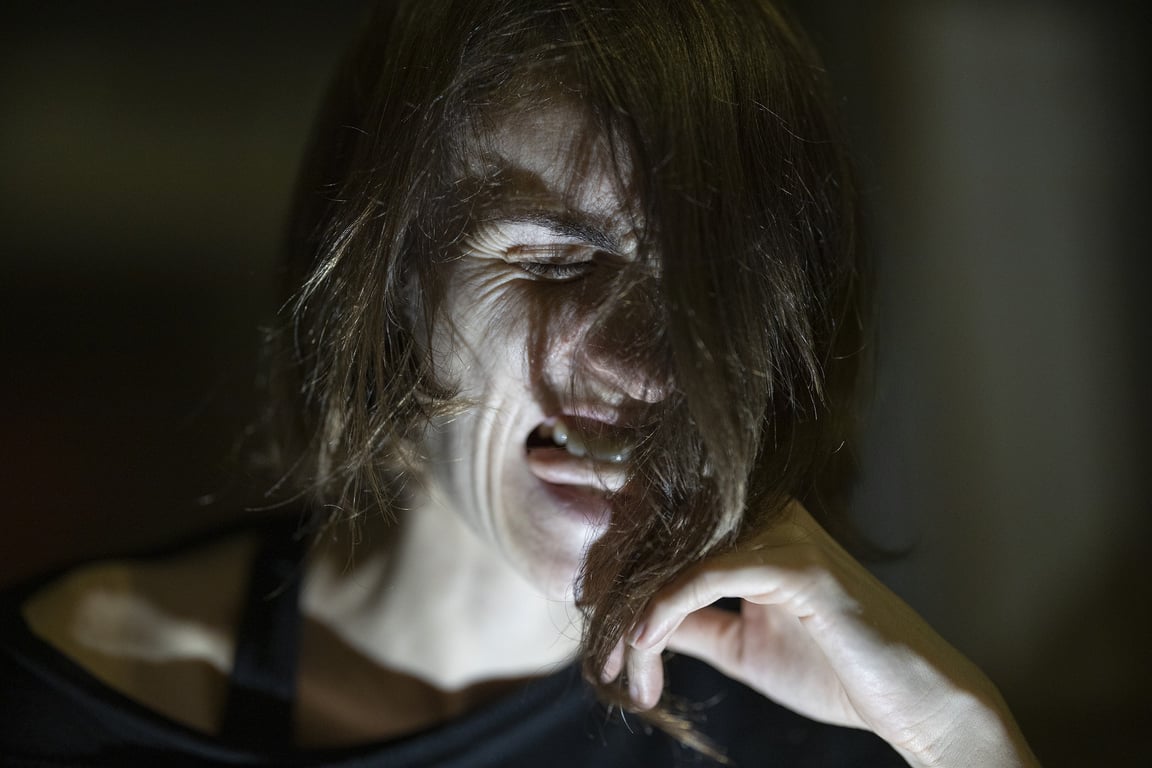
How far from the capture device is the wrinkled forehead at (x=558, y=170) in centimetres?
54

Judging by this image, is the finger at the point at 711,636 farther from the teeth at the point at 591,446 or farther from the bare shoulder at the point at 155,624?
the bare shoulder at the point at 155,624

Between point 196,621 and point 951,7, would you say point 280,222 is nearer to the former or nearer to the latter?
point 196,621

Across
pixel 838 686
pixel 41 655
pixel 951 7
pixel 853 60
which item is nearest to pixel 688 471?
pixel 838 686

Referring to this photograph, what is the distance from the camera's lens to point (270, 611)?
0.86 m

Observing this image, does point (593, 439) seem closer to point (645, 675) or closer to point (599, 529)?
point (599, 529)

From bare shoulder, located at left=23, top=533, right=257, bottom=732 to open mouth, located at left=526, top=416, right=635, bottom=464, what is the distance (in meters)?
0.46

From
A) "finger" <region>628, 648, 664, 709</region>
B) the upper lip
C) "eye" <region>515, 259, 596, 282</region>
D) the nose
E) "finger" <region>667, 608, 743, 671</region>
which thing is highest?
"eye" <region>515, 259, 596, 282</region>

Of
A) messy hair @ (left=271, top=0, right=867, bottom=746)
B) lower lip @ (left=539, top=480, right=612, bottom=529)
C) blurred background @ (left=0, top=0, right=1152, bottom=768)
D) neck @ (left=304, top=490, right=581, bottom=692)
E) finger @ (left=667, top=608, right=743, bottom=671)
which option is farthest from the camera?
blurred background @ (left=0, top=0, right=1152, bottom=768)

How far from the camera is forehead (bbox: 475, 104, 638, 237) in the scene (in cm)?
54

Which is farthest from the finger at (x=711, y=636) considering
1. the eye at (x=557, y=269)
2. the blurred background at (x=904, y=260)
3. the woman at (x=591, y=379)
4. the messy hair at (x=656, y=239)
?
the blurred background at (x=904, y=260)

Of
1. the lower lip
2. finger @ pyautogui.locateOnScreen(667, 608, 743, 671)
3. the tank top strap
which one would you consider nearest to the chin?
the lower lip

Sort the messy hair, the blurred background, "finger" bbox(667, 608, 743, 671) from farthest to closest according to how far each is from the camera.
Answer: the blurred background → "finger" bbox(667, 608, 743, 671) → the messy hair

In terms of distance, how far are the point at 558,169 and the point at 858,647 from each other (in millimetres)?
397

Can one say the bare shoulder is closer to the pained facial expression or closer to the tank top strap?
the tank top strap
